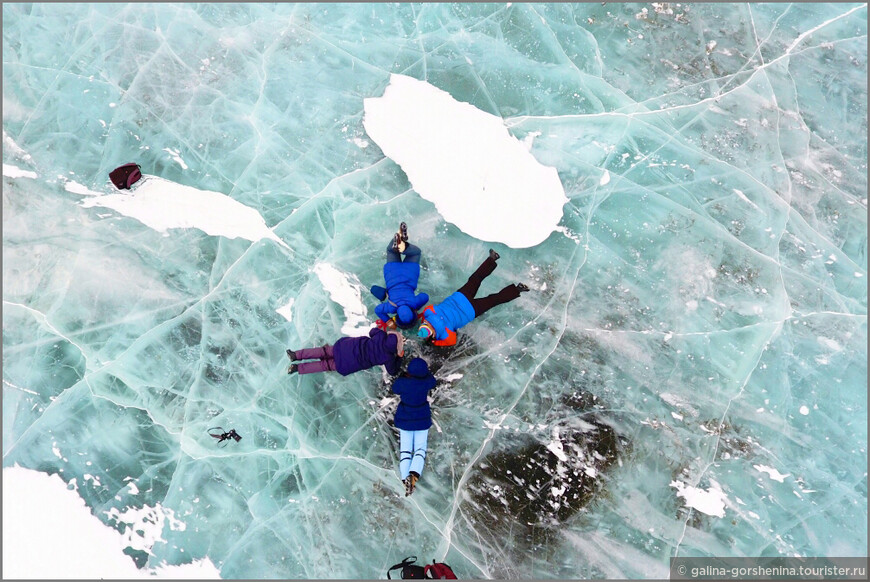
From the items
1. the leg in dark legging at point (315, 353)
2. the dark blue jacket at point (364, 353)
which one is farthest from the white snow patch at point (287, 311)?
the dark blue jacket at point (364, 353)

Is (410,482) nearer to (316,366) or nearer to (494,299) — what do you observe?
(316,366)

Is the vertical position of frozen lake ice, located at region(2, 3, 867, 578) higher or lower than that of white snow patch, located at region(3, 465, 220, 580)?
higher

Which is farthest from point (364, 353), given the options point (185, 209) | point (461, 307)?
point (185, 209)

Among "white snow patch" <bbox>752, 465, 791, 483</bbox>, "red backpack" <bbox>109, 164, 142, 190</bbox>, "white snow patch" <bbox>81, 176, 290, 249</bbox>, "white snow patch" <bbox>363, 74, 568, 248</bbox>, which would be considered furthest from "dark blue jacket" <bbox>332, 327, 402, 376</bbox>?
"white snow patch" <bbox>752, 465, 791, 483</bbox>

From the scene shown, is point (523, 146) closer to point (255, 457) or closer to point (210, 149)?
point (210, 149)

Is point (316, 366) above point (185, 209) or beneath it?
beneath

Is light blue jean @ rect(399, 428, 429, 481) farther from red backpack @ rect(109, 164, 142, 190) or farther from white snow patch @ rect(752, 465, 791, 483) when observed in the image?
red backpack @ rect(109, 164, 142, 190)

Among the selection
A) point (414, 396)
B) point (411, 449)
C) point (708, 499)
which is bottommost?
point (708, 499)
